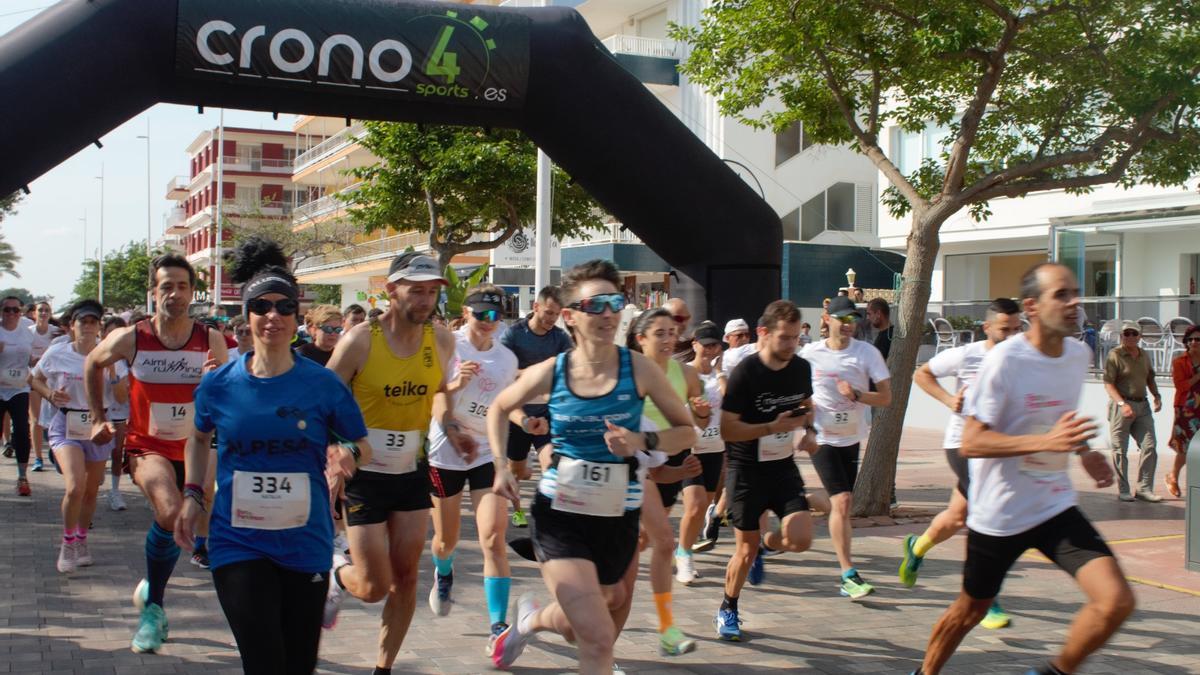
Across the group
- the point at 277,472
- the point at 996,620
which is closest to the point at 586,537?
the point at 277,472

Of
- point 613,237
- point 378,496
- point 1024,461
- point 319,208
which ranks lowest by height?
point 378,496

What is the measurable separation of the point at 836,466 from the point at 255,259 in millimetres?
4155

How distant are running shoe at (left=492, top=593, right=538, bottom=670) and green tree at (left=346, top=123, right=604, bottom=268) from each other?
55.6 feet

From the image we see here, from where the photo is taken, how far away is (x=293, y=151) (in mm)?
80562

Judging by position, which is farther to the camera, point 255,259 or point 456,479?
point 456,479

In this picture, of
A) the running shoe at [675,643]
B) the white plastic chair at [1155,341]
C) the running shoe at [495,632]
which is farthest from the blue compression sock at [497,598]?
the white plastic chair at [1155,341]

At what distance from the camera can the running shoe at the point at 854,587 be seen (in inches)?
295

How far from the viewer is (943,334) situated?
69.4 ft

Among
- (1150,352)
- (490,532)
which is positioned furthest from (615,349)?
(1150,352)

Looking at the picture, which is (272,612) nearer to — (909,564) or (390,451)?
(390,451)

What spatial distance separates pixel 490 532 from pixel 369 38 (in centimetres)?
545

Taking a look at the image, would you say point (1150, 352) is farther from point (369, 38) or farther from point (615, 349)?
point (615, 349)

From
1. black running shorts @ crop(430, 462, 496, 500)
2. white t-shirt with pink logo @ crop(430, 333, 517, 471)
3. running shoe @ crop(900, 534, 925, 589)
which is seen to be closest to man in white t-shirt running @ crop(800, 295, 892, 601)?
running shoe @ crop(900, 534, 925, 589)

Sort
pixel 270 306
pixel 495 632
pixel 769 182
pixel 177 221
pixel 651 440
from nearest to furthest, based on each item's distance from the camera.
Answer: pixel 270 306
pixel 651 440
pixel 495 632
pixel 769 182
pixel 177 221
